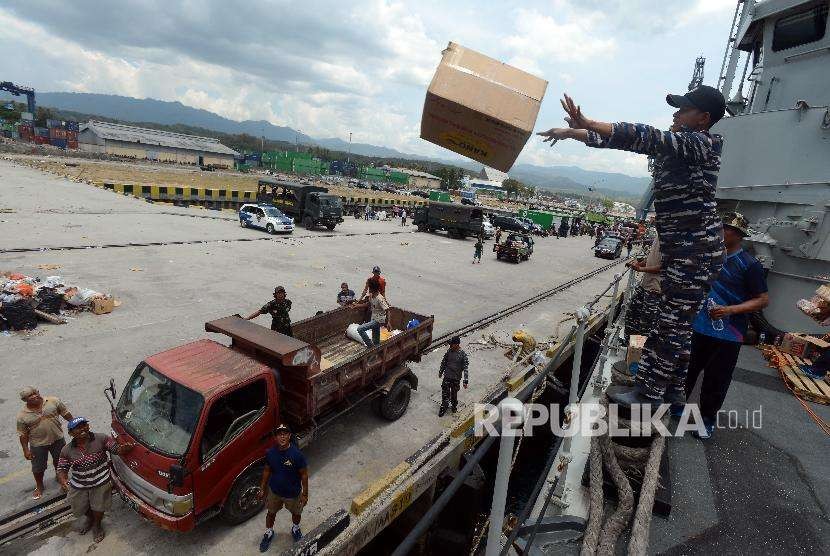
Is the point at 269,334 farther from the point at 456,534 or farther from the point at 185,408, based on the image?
the point at 456,534

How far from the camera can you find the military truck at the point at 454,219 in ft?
112

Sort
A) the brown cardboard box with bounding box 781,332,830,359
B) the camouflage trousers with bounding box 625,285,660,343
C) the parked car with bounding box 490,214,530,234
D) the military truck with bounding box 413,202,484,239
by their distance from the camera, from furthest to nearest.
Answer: the parked car with bounding box 490,214,530,234, the military truck with bounding box 413,202,484,239, the camouflage trousers with bounding box 625,285,660,343, the brown cardboard box with bounding box 781,332,830,359

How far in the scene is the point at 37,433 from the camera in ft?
17.6

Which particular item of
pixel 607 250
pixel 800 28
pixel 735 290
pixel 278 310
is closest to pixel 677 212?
pixel 735 290

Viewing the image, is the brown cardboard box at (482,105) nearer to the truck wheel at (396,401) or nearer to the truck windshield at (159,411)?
the truck windshield at (159,411)

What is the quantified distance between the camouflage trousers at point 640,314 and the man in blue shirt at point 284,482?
6190mm

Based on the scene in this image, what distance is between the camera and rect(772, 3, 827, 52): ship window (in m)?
9.82

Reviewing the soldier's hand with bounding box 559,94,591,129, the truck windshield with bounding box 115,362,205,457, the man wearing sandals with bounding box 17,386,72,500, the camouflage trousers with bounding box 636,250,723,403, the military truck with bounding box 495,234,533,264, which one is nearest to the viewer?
the soldier's hand with bounding box 559,94,591,129

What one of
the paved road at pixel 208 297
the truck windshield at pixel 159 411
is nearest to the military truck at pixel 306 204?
the paved road at pixel 208 297

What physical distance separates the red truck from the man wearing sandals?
81cm

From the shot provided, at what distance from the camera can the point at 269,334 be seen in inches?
256

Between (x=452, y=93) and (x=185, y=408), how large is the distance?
465cm

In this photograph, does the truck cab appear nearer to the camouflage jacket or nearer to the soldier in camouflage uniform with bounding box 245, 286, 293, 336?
the soldier in camouflage uniform with bounding box 245, 286, 293, 336

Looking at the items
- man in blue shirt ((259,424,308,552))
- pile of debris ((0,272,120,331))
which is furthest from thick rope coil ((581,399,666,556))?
pile of debris ((0,272,120,331))
